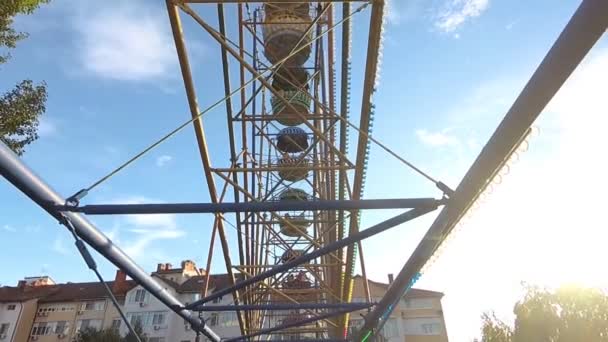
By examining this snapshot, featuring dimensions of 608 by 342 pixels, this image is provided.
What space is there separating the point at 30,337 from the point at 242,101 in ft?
157

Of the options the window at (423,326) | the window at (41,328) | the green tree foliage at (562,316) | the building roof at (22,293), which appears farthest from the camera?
the building roof at (22,293)

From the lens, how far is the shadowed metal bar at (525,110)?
2.13 meters

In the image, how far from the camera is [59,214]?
3.68m

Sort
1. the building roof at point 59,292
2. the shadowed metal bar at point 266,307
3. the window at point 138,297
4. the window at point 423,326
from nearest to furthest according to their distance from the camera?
the shadowed metal bar at point 266,307, the window at point 423,326, the window at point 138,297, the building roof at point 59,292

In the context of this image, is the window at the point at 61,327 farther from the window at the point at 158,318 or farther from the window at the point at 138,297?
the window at the point at 158,318

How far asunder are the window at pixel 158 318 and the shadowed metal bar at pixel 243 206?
39388mm

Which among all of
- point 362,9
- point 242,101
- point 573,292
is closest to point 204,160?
point 242,101

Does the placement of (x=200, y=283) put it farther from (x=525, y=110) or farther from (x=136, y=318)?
(x=525, y=110)

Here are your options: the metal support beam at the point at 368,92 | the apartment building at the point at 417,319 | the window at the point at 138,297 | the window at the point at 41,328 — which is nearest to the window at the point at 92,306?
the window at the point at 41,328

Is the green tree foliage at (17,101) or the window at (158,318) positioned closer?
the green tree foliage at (17,101)

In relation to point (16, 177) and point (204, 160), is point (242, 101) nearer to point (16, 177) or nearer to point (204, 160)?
point (204, 160)

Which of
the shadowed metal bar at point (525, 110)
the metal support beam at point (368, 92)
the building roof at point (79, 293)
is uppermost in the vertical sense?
the building roof at point (79, 293)

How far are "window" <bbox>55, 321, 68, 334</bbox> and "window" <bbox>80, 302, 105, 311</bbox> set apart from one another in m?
2.13

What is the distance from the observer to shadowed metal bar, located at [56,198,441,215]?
400 centimetres
